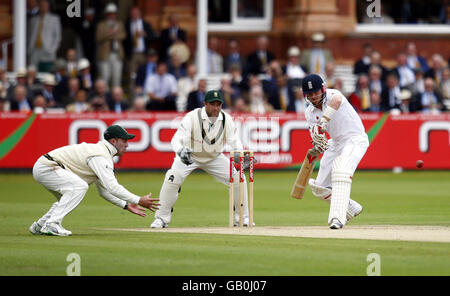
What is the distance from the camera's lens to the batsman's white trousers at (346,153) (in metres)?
14.4

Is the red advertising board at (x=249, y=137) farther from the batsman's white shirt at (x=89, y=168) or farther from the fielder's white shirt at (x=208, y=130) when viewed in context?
the batsman's white shirt at (x=89, y=168)

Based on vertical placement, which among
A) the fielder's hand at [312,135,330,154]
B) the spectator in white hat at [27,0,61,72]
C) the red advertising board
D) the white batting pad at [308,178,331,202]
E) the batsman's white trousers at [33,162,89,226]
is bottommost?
the red advertising board

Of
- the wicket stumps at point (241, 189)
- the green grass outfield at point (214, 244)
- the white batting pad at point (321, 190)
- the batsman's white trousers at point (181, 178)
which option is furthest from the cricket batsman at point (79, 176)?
the white batting pad at point (321, 190)

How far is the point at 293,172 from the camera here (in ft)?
84.9

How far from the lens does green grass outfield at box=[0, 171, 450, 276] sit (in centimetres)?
1098

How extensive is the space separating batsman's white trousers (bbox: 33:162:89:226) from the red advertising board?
11.1 metres

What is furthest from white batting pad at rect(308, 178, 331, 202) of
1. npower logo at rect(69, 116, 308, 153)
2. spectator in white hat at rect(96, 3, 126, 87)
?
spectator in white hat at rect(96, 3, 126, 87)

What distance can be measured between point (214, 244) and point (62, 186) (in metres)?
2.05

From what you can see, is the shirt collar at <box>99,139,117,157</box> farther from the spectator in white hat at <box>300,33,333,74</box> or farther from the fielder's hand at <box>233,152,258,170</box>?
the spectator in white hat at <box>300,33,333,74</box>

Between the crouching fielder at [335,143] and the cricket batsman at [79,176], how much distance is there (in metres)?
2.30

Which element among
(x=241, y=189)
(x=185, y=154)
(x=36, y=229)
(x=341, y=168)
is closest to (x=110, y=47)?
(x=241, y=189)

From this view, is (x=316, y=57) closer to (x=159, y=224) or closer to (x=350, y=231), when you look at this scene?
(x=159, y=224)

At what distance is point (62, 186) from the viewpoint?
1358 centimetres

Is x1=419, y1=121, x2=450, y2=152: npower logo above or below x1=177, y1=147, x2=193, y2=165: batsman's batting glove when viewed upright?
below
